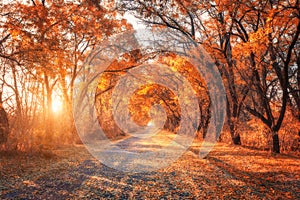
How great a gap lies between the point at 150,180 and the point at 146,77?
740 inches

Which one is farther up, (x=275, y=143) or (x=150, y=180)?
(x=275, y=143)

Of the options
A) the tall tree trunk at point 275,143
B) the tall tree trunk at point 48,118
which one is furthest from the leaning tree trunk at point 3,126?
the tall tree trunk at point 275,143

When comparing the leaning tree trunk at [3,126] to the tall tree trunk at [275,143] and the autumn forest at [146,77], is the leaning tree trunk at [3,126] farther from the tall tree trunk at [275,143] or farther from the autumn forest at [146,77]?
the tall tree trunk at [275,143]

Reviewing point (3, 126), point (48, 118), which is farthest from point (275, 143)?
point (3, 126)

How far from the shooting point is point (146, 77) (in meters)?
25.7

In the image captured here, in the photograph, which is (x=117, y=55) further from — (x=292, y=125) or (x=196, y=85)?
(x=292, y=125)

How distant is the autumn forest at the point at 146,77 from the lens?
7152mm

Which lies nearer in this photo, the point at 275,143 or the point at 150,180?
the point at 150,180

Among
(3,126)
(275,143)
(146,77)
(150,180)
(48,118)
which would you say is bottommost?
(150,180)

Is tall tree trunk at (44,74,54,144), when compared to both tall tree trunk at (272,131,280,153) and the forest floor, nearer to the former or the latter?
the forest floor

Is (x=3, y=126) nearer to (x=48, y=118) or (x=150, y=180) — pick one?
(x=48, y=118)

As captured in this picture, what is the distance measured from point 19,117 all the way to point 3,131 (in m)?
0.80

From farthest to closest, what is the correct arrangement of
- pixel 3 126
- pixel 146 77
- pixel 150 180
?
pixel 146 77
pixel 3 126
pixel 150 180

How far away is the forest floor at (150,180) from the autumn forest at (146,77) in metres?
0.03
